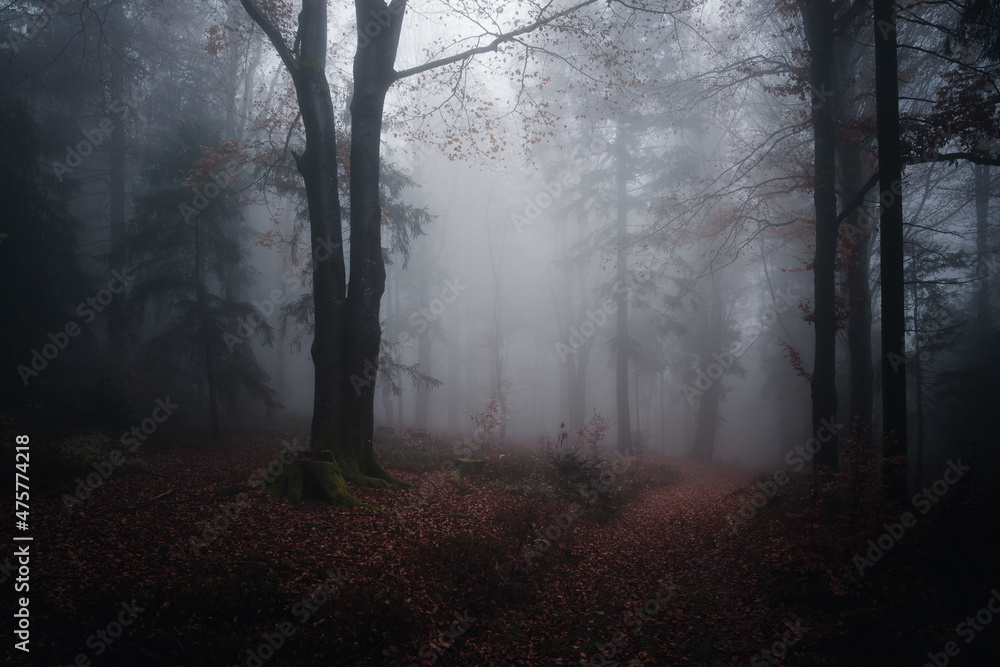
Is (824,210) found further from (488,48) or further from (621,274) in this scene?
(621,274)

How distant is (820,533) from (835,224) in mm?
6002

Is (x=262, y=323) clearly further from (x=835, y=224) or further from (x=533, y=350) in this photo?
(x=533, y=350)

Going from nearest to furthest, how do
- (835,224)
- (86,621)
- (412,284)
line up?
(86,621) < (835,224) < (412,284)

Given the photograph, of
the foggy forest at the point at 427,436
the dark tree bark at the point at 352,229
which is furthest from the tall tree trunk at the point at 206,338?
the dark tree bark at the point at 352,229

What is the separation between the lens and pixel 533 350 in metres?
46.1

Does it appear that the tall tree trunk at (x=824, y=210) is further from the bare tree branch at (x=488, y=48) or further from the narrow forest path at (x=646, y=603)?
the bare tree branch at (x=488, y=48)

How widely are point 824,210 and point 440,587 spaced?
32.2ft

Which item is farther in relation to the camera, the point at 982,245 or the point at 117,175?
the point at 982,245

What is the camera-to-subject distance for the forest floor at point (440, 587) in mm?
4434

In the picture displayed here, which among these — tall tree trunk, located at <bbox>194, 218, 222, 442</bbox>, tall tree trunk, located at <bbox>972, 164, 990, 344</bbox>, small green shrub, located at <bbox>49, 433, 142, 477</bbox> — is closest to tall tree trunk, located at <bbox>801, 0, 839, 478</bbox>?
small green shrub, located at <bbox>49, 433, 142, 477</bbox>

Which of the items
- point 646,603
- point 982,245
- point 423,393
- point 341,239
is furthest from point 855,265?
point 423,393

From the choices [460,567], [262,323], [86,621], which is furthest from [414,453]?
[86,621]

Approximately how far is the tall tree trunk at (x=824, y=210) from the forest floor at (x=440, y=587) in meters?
2.47

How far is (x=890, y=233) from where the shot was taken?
7.25 meters
